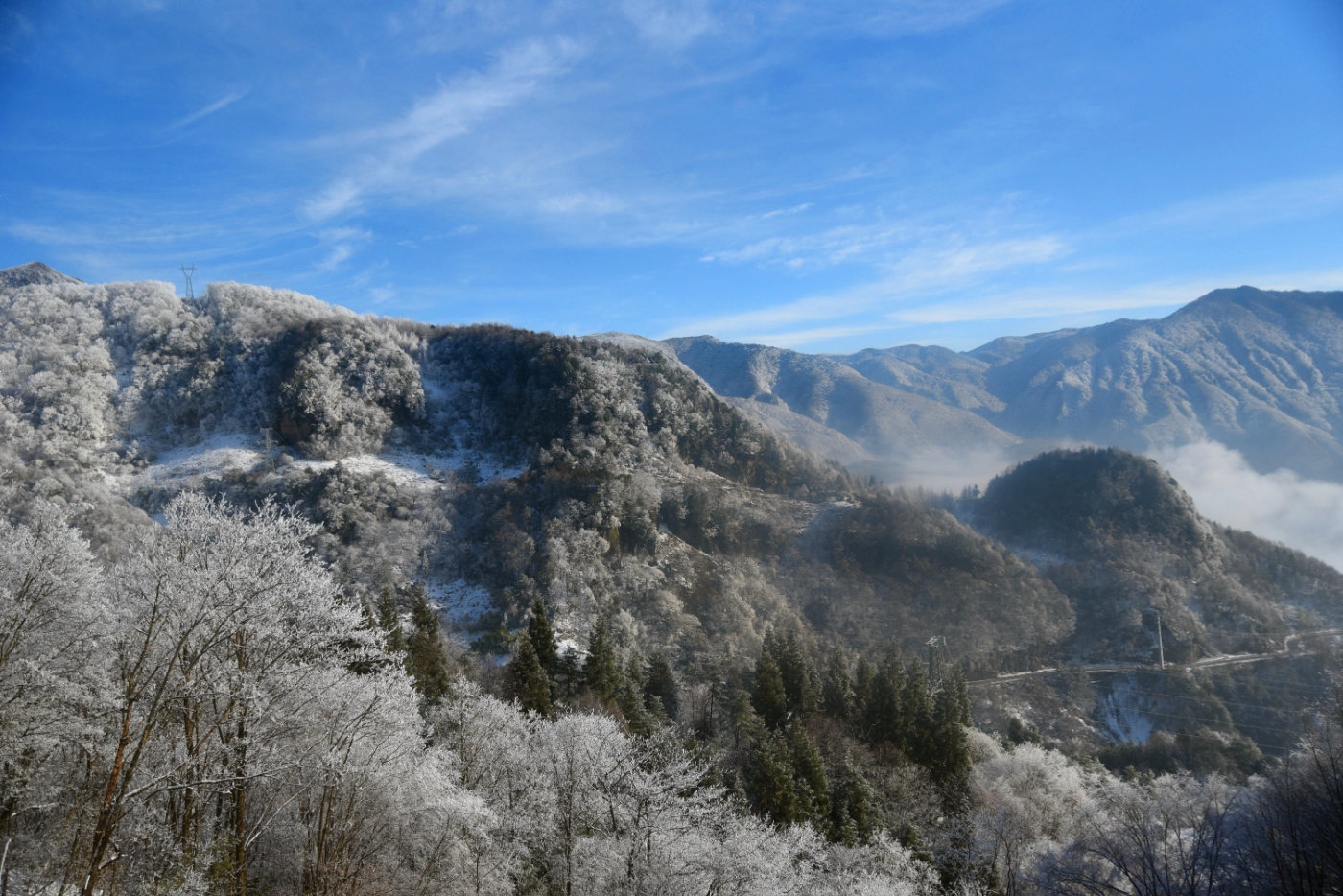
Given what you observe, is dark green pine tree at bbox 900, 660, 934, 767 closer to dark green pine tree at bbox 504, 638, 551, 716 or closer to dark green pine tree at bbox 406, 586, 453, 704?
dark green pine tree at bbox 504, 638, 551, 716

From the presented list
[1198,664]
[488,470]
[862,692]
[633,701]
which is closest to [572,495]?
[488,470]

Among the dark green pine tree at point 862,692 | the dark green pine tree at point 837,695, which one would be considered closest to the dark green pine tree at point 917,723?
the dark green pine tree at point 862,692

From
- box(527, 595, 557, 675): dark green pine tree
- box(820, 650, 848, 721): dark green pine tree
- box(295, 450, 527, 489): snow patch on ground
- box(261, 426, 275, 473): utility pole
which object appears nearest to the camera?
box(527, 595, 557, 675): dark green pine tree

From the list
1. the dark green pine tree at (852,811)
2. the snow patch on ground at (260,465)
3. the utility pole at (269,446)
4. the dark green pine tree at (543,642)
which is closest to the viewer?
the dark green pine tree at (852,811)

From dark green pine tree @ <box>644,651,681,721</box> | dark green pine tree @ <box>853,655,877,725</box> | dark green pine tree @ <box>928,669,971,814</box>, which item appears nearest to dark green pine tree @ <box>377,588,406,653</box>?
dark green pine tree @ <box>644,651,681,721</box>

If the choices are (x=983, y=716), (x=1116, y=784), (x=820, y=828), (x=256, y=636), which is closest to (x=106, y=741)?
(x=256, y=636)

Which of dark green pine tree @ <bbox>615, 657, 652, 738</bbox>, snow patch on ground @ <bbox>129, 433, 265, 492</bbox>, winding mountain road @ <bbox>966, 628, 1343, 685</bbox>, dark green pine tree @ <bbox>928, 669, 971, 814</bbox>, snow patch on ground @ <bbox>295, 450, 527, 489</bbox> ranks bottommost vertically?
winding mountain road @ <bbox>966, 628, 1343, 685</bbox>

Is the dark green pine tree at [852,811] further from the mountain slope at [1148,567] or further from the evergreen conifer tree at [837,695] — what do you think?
the mountain slope at [1148,567]

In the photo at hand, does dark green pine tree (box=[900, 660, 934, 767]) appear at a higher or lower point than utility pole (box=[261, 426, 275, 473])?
lower
